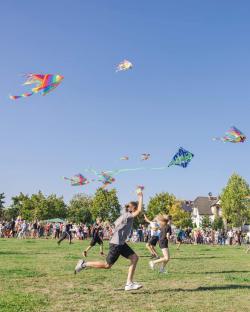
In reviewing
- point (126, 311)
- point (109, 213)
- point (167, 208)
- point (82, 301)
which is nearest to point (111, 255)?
point (82, 301)

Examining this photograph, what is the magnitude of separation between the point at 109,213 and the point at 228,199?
958 inches

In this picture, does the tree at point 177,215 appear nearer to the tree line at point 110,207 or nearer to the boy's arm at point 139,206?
the tree line at point 110,207

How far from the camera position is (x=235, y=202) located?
80.4 m

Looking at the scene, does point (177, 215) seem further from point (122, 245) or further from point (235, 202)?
point (122, 245)

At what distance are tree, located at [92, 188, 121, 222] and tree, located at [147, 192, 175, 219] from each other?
890 cm

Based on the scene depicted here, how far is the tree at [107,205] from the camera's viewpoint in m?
90.3

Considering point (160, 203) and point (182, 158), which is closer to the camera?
point (182, 158)

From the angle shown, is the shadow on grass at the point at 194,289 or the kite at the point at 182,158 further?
the kite at the point at 182,158

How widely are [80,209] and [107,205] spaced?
16951mm

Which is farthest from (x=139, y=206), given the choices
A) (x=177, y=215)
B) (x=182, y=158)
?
(x=177, y=215)

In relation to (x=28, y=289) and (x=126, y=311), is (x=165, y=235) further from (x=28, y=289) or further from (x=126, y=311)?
(x=126, y=311)

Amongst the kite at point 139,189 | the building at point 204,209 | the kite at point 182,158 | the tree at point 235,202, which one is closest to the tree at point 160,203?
the tree at point 235,202

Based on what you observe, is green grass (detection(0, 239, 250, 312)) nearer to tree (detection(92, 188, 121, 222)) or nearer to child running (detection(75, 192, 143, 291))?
child running (detection(75, 192, 143, 291))

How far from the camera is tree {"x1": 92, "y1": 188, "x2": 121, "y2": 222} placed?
90.3 metres
